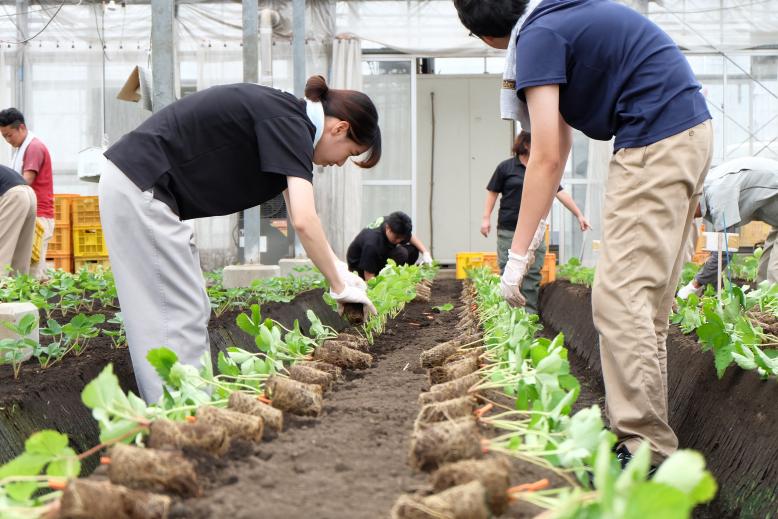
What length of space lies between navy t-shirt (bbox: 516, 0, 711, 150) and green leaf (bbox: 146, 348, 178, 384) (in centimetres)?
144

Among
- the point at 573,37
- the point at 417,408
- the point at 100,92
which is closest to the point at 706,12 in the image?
the point at 100,92

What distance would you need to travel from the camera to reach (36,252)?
28.7 feet

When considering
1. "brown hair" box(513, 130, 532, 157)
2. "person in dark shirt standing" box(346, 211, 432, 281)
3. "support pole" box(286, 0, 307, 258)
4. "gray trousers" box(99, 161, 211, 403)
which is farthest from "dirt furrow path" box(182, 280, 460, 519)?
"support pole" box(286, 0, 307, 258)

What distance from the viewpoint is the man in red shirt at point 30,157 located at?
8.59m

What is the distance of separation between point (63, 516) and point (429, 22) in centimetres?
1265

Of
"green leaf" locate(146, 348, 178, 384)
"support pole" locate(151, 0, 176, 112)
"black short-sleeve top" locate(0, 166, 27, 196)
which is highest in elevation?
"support pole" locate(151, 0, 176, 112)

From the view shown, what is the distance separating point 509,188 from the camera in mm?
8219

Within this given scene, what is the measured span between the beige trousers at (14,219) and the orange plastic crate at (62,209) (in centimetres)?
420

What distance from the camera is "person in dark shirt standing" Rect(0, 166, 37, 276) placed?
7.51 m

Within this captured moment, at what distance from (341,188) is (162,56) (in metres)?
6.52

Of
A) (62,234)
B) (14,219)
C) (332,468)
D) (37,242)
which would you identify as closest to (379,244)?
(37,242)

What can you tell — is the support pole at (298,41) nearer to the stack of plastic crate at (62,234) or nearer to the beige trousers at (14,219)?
the stack of plastic crate at (62,234)

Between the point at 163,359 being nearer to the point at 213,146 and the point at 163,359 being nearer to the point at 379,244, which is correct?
the point at 213,146

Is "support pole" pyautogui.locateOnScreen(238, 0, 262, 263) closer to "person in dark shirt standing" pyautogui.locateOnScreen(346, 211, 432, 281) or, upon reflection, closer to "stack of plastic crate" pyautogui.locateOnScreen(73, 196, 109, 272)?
"person in dark shirt standing" pyautogui.locateOnScreen(346, 211, 432, 281)
